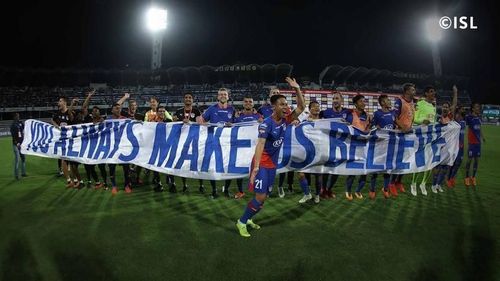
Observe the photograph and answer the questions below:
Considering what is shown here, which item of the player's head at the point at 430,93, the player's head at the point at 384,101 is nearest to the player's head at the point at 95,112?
the player's head at the point at 384,101

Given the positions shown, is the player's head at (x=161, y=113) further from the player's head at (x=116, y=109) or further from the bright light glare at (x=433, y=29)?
the bright light glare at (x=433, y=29)

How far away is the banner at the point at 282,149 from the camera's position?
25.9 feet

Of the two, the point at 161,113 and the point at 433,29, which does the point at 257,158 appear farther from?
the point at 433,29

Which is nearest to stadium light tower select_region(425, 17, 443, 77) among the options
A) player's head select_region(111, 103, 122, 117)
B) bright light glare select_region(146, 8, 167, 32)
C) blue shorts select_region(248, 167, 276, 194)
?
bright light glare select_region(146, 8, 167, 32)

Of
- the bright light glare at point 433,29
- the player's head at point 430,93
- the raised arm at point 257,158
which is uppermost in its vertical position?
the bright light glare at point 433,29

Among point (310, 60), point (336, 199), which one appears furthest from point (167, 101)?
point (336, 199)

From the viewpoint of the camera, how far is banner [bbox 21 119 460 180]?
7.90 m

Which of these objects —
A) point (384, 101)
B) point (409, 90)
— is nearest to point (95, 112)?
point (384, 101)

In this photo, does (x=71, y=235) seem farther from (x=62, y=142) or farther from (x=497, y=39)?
(x=497, y=39)

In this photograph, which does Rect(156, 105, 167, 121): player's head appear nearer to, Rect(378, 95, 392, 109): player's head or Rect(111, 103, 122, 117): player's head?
Rect(111, 103, 122, 117): player's head

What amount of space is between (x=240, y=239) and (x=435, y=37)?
67768 mm

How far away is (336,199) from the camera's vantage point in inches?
322

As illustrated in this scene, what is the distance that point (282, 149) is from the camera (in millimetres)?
7883

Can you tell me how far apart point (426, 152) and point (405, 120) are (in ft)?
3.49
